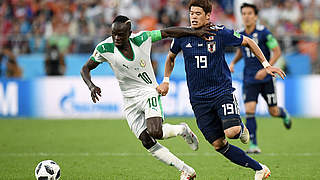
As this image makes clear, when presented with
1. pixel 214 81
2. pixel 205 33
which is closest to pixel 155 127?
pixel 214 81

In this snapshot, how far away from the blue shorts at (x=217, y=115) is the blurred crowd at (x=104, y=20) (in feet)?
37.1

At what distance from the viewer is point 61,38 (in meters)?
18.8

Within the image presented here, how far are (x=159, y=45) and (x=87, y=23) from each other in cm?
311

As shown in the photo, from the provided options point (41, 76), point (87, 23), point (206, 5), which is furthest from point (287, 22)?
point (206, 5)

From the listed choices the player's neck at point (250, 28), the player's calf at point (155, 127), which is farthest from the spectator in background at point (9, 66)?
the player's calf at point (155, 127)

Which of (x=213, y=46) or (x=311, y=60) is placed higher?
(x=213, y=46)

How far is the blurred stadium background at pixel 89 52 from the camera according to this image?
1694 centimetres

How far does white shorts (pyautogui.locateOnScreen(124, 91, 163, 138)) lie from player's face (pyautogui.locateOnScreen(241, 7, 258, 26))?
3630mm

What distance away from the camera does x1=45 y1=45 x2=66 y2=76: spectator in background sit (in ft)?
59.7

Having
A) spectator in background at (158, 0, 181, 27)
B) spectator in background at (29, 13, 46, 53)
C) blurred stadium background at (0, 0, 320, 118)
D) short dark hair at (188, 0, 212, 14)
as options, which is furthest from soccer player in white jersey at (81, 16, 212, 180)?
spectator in background at (158, 0, 181, 27)

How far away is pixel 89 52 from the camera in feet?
60.8

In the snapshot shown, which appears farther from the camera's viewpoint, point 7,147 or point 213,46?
point 7,147

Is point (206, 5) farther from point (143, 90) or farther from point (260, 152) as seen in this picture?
point (260, 152)

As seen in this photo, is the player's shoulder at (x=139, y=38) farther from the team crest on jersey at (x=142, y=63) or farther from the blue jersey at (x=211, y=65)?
the blue jersey at (x=211, y=65)
